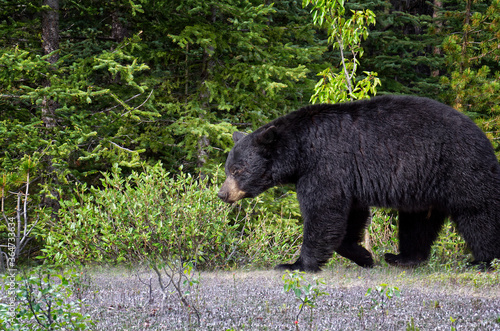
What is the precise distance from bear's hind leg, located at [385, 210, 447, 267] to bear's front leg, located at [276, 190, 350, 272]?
39.3 inches

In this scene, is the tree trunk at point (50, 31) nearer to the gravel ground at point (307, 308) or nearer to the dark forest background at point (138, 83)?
the dark forest background at point (138, 83)

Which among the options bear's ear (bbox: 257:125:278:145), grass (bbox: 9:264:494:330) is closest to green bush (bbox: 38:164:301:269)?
grass (bbox: 9:264:494:330)

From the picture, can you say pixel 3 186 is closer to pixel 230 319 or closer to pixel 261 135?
pixel 261 135

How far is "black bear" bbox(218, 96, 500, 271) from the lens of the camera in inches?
189

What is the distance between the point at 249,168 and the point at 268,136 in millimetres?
421

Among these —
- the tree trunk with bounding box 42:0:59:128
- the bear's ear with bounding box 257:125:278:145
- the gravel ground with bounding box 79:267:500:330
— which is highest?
the tree trunk with bounding box 42:0:59:128

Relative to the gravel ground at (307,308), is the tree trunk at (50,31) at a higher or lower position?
higher

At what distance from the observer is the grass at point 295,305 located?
3354mm

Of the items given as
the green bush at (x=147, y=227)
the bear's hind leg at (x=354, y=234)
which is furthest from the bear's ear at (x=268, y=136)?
the green bush at (x=147, y=227)

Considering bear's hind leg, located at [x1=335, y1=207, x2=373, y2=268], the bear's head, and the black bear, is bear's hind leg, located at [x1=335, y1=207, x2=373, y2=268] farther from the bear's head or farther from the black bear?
the bear's head

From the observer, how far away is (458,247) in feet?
25.2

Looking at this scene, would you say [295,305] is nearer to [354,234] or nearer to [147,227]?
[354,234]

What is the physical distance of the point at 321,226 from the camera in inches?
197

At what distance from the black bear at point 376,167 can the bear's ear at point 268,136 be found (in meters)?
0.01
